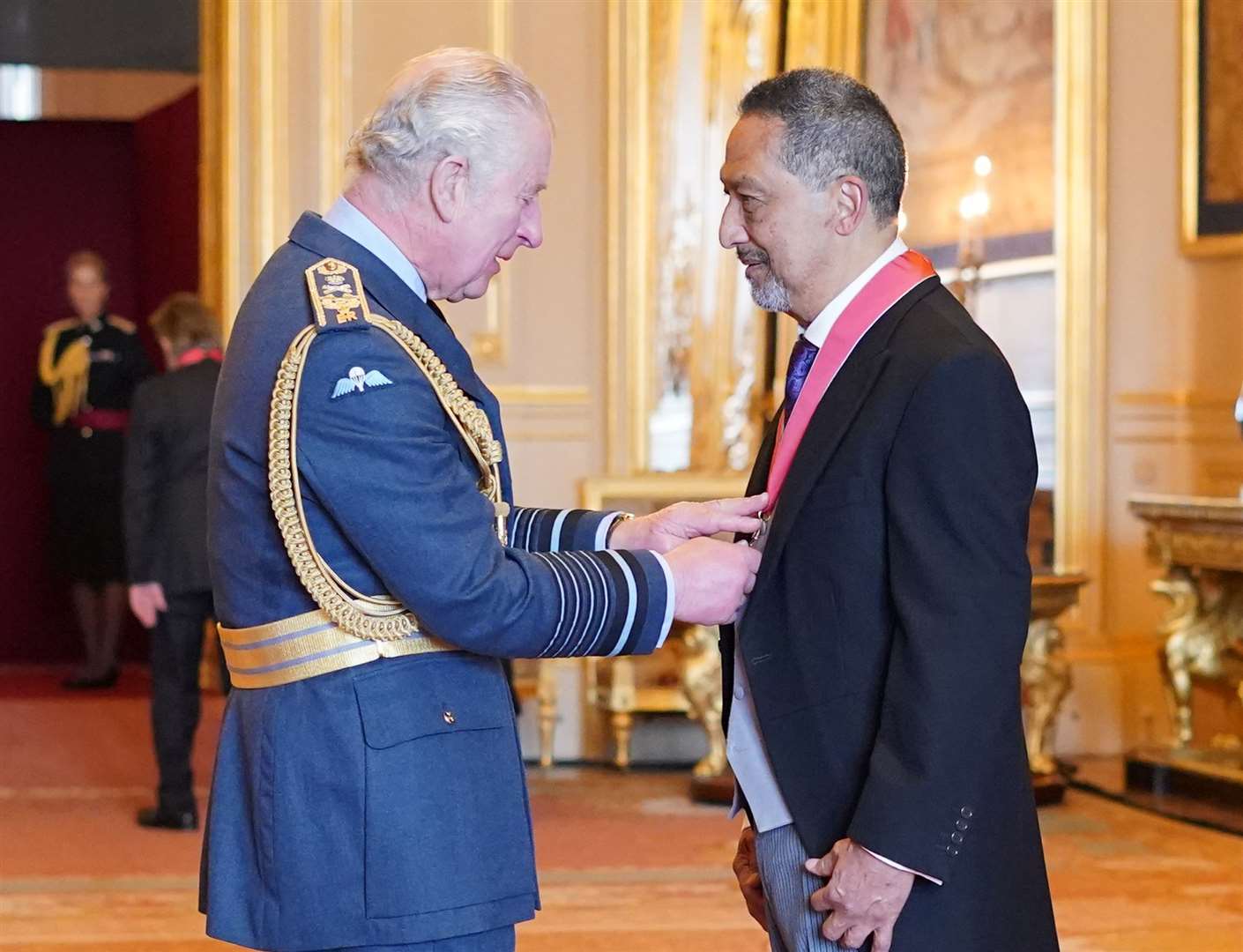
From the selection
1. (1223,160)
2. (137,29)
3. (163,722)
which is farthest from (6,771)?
(1223,160)

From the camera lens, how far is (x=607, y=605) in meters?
1.87

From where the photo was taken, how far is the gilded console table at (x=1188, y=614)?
5.59 metres

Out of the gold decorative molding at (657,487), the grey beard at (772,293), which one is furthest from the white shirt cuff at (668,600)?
the gold decorative molding at (657,487)

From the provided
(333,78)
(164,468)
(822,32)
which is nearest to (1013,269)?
(822,32)

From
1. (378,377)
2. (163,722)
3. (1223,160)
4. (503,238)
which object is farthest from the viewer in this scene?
(1223,160)

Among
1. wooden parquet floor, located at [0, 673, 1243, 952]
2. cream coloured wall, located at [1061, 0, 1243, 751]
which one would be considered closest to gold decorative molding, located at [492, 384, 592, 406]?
wooden parquet floor, located at [0, 673, 1243, 952]

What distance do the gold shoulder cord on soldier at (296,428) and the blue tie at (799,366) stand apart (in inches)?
15.1

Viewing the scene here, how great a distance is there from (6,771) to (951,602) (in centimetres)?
523

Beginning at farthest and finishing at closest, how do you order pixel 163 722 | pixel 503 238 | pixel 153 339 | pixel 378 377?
pixel 153 339
pixel 163 722
pixel 503 238
pixel 378 377

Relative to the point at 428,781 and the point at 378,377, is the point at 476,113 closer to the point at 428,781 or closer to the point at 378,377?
the point at 378,377

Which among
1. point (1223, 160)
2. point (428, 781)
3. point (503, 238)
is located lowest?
point (428, 781)

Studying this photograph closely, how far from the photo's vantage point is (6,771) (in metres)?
6.31

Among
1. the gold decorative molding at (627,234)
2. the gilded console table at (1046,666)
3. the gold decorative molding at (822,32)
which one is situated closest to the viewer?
the gilded console table at (1046,666)

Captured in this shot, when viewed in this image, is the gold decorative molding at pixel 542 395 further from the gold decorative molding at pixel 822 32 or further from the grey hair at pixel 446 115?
the grey hair at pixel 446 115
